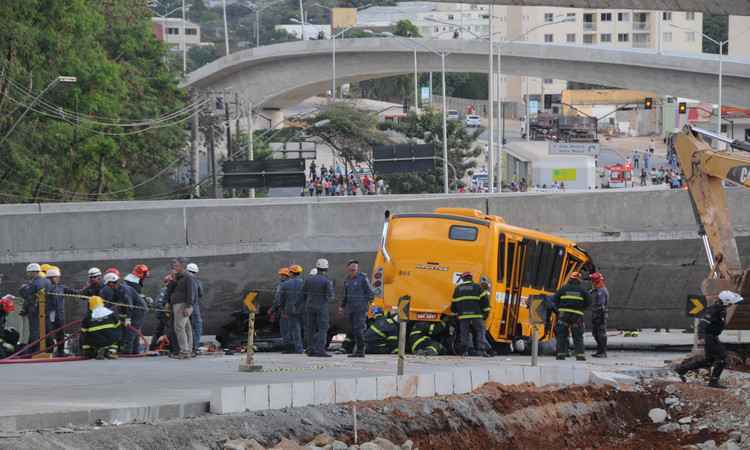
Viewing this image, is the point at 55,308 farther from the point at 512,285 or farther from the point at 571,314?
the point at 571,314

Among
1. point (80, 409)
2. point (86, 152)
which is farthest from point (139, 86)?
point (80, 409)

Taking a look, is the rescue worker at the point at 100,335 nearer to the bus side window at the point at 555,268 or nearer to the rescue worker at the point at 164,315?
the rescue worker at the point at 164,315

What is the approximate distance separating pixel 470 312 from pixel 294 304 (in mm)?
2775

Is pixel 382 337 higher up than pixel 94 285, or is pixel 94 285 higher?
pixel 94 285

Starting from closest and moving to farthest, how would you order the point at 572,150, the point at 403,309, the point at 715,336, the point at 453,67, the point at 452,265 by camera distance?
the point at 403,309 < the point at 715,336 < the point at 452,265 < the point at 572,150 < the point at 453,67

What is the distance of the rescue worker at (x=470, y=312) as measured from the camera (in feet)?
79.3

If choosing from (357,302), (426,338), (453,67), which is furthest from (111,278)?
(453,67)

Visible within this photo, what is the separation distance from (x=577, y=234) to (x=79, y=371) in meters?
16.3

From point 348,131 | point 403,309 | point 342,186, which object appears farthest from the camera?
point 348,131

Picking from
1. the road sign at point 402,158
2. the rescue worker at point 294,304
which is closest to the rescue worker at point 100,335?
the rescue worker at point 294,304

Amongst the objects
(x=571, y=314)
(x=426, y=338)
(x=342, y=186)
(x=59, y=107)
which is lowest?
(x=426, y=338)

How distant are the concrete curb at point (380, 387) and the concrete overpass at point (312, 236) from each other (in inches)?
515

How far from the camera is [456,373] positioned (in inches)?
704

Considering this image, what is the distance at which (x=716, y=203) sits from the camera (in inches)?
1017
